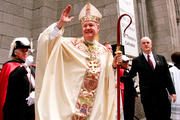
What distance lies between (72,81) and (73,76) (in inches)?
3.1

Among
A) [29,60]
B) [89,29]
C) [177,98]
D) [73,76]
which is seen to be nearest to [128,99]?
[177,98]

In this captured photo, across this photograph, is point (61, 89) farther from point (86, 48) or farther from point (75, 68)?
point (86, 48)

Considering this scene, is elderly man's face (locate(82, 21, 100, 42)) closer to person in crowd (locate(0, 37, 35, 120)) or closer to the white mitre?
the white mitre

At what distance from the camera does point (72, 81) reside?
3.12 metres

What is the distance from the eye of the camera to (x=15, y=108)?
3.59 m

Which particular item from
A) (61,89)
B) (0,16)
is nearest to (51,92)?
(61,89)

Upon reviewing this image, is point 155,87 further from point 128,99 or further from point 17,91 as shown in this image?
point 17,91

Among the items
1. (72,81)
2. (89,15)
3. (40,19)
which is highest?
(40,19)

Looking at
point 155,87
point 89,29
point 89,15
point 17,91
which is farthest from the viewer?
point 155,87

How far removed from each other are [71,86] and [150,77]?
64.9 inches

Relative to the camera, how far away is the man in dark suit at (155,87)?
3.82 m

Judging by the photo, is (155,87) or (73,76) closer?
(73,76)

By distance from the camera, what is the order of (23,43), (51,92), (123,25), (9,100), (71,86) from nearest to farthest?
1. (51,92)
2. (71,86)
3. (9,100)
4. (23,43)
5. (123,25)

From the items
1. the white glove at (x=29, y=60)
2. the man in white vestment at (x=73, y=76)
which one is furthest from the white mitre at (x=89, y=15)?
the white glove at (x=29, y=60)
